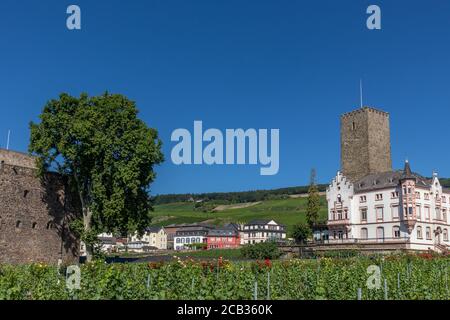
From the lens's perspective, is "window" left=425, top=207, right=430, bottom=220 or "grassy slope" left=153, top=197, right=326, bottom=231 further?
"grassy slope" left=153, top=197, right=326, bottom=231

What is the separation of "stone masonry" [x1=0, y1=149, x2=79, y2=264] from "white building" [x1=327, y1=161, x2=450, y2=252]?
33.8 m

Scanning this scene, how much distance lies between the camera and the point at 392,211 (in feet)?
203

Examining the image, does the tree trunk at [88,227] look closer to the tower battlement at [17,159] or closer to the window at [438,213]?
the tower battlement at [17,159]

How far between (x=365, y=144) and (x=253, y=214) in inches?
3428

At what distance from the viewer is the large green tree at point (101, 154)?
41188 mm

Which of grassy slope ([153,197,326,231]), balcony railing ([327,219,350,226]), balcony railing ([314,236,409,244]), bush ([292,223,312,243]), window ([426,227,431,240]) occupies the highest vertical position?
grassy slope ([153,197,326,231])

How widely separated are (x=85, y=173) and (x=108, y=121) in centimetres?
479

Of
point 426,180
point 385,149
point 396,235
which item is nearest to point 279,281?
point 396,235

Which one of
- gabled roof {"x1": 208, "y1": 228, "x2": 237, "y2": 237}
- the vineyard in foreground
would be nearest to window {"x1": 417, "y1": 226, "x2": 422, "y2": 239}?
the vineyard in foreground

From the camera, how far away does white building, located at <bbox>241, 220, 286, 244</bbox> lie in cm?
12825

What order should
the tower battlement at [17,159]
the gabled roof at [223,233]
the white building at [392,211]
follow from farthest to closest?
1. the gabled roof at [223,233]
2. the white building at [392,211]
3. the tower battlement at [17,159]

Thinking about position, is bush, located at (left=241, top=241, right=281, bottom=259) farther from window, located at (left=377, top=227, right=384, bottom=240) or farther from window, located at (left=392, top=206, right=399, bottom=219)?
window, located at (left=392, top=206, right=399, bottom=219)

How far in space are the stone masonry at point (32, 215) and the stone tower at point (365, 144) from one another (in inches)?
1741

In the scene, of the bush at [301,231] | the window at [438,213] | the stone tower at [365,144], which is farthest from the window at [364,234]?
the stone tower at [365,144]
